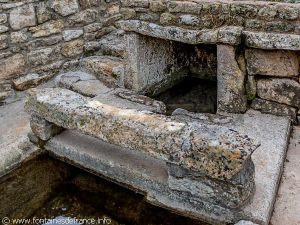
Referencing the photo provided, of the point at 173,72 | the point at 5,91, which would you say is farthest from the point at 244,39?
the point at 5,91

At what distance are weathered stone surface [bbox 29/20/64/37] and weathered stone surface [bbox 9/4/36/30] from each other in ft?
0.26

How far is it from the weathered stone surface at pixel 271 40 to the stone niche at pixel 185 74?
18 cm

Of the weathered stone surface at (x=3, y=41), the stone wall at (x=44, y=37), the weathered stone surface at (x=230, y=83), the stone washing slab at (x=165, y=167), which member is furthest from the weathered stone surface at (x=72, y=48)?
the weathered stone surface at (x=230, y=83)

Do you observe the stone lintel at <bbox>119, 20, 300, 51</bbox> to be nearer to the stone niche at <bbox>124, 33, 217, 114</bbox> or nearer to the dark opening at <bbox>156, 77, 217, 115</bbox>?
the stone niche at <bbox>124, 33, 217, 114</bbox>

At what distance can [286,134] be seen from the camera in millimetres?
3180

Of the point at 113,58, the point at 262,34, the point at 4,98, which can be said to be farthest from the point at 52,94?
the point at 262,34

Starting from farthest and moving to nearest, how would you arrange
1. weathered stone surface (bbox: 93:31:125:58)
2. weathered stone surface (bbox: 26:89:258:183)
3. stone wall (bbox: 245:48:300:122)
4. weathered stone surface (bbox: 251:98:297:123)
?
weathered stone surface (bbox: 93:31:125:58) < weathered stone surface (bbox: 251:98:297:123) < stone wall (bbox: 245:48:300:122) < weathered stone surface (bbox: 26:89:258:183)

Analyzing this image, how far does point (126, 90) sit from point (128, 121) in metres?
1.38

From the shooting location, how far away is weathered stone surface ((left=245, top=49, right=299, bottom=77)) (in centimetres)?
325

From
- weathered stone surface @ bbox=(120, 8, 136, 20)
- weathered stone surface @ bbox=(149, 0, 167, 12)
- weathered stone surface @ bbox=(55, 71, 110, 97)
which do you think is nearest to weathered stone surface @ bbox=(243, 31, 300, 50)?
weathered stone surface @ bbox=(149, 0, 167, 12)

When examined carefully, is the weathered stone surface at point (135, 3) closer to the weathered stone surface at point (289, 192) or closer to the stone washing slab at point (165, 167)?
the stone washing slab at point (165, 167)

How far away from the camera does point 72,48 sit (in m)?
4.67

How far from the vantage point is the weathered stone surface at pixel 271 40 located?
3.03 meters

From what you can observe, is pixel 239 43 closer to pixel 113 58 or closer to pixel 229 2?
pixel 229 2
